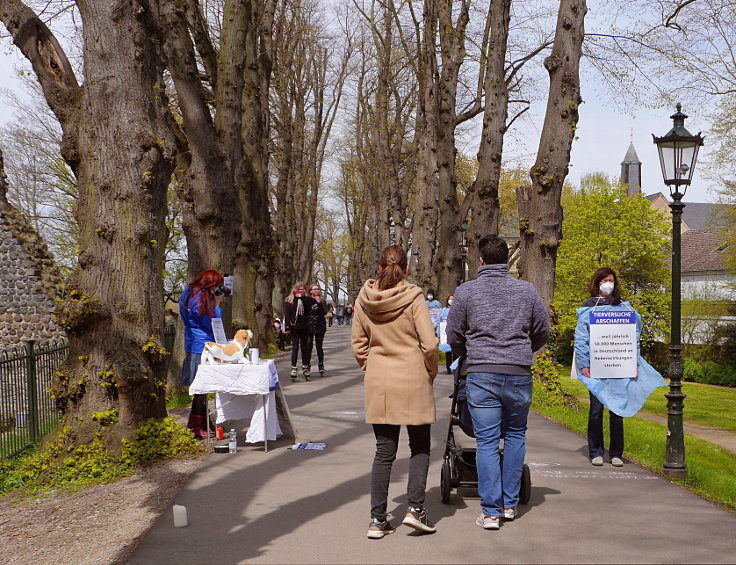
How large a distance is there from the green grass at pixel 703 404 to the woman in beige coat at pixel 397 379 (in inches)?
367

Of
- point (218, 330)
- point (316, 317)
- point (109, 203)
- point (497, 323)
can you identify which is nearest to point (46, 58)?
point (109, 203)

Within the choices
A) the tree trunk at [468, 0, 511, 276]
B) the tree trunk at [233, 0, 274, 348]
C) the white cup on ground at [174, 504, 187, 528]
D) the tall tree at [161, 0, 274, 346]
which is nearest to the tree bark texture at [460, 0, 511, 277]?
the tree trunk at [468, 0, 511, 276]

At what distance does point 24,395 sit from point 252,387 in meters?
3.31

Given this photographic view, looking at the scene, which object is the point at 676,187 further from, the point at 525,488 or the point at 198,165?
the point at 198,165

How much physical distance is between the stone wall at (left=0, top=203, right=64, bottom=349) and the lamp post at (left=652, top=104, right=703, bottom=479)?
763 inches

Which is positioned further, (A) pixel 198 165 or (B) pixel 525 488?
(A) pixel 198 165

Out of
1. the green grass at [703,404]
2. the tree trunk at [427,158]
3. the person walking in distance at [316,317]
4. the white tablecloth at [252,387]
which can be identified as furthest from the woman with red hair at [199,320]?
the tree trunk at [427,158]

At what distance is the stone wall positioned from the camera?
78.2 ft

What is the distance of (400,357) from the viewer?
→ 564 centimetres

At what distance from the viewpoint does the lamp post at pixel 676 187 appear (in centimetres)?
833

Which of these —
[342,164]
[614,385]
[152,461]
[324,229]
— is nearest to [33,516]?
[152,461]

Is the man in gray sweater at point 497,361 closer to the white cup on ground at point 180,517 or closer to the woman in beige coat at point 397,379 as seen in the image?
the woman in beige coat at point 397,379

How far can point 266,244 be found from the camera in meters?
22.8

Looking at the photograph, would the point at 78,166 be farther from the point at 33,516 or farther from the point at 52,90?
the point at 33,516
